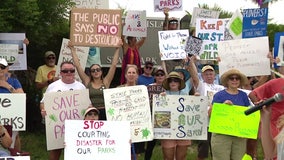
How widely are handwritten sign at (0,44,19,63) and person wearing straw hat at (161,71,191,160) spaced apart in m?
2.43

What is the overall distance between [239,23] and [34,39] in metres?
3.42

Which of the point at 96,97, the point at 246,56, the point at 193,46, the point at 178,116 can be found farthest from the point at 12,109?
the point at 246,56

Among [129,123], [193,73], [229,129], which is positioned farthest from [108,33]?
[229,129]

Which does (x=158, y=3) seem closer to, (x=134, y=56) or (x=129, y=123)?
(x=134, y=56)

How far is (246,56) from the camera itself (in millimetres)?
7840

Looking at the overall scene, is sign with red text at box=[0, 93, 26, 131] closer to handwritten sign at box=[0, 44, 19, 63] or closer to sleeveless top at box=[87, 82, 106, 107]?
sleeveless top at box=[87, 82, 106, 107]

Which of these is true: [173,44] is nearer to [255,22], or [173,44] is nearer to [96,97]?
[255,22]

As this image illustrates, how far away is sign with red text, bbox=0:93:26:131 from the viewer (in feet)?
21.2

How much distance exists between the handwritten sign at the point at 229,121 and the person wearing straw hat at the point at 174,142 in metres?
0.74

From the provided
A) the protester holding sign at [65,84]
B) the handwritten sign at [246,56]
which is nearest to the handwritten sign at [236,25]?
the handwritten sign at [246,56]

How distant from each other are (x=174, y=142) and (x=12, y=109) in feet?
7.07

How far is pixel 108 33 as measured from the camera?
7.73 m

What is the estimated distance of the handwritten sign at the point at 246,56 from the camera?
7746 mm

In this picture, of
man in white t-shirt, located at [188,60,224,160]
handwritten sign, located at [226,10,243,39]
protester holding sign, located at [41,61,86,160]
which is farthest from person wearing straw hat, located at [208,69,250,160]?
handwritten sign, located at [226,10,243,39]
